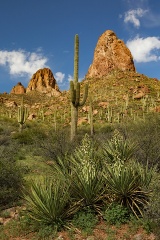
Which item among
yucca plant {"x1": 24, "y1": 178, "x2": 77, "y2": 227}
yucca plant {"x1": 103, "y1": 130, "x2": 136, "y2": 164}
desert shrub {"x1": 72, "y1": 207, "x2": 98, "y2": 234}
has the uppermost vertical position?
yucca plant {"x1": 103, "y1": 130, "x2": 136, "y2": 164}

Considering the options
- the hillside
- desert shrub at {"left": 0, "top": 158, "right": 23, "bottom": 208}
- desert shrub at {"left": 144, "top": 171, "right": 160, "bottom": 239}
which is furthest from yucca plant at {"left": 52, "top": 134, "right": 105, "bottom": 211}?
the hillside

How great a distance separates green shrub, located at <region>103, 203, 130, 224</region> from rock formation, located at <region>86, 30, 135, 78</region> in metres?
66.8

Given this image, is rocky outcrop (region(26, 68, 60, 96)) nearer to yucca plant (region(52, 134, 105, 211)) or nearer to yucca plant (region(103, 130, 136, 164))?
yucca plant (region(103, 130, 136, 164))

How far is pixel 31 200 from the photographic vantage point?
671 centimetres

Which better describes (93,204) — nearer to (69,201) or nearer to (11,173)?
(69,201)

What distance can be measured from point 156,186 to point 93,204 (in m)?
1.51

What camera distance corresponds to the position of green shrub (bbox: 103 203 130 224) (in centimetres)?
639

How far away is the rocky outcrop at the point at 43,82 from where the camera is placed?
420 feet

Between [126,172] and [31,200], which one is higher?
[126,172]

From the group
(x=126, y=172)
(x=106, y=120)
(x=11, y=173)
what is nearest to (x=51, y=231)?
(x=126, y=172)

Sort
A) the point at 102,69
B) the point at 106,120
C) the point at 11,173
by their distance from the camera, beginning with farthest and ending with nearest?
the point at 102,69 < the point at 106,120 < the point at 11,173

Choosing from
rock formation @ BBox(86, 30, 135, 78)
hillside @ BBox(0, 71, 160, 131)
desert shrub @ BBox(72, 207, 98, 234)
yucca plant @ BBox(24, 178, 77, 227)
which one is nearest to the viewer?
desert shrub @ BBox(72, 207, 98, 234)

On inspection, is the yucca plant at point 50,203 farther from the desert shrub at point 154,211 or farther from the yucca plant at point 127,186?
the desert shrub at point 154,211

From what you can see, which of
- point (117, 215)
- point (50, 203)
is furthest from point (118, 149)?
point (50, 203)
